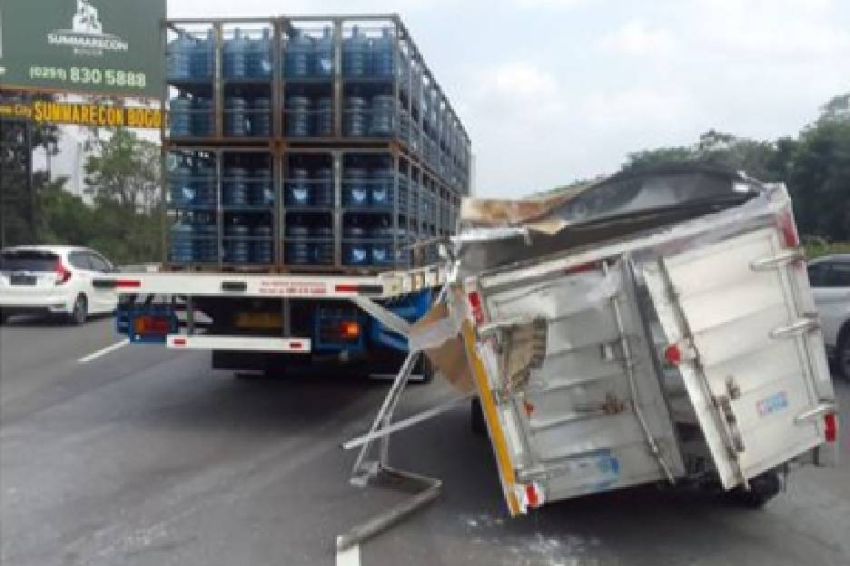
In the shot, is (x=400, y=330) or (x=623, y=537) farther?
(x=400, y=330)

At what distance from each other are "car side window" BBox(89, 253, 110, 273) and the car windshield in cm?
115

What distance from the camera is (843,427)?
9125mm

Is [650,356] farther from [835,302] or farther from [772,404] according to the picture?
[835,302]

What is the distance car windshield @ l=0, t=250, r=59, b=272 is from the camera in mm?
18250

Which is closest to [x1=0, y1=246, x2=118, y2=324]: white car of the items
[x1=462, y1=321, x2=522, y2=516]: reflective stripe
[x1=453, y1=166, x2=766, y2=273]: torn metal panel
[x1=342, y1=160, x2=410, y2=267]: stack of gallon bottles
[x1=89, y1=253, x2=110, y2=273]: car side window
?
[x1=89, y1=253, x2=110, y2=273]: car side window

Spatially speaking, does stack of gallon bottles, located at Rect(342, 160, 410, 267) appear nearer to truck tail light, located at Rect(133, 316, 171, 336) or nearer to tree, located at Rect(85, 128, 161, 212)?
truck tail light, located at Rect(133, 316, 171, 336)

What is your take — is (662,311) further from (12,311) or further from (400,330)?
(12,311)

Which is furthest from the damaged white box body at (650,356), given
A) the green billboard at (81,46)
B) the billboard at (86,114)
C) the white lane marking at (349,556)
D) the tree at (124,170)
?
the tree at (124,170)

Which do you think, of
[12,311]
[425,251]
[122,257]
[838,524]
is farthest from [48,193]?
[838,524]

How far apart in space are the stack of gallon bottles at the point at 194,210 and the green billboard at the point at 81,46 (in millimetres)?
12945

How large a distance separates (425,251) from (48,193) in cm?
3132

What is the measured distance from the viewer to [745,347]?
5344 mm

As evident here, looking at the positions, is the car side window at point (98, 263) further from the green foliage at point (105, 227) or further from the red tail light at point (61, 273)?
the green foliage at point (105, 227)

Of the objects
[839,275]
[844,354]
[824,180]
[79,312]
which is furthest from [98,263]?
[824,180]
